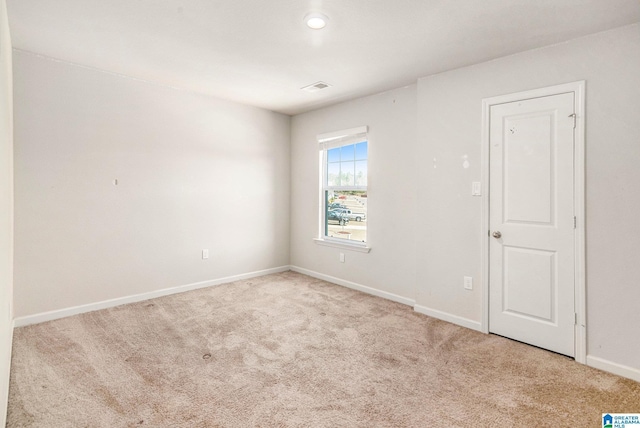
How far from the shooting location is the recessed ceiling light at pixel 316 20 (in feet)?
7.48

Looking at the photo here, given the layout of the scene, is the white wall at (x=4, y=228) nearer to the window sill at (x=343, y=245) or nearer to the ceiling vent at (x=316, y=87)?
the ceiling vent at (x=316, y=87)

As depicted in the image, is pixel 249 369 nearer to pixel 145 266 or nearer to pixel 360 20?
pixel 145 266

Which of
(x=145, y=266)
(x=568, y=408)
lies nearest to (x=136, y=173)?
(x=145, y=266)

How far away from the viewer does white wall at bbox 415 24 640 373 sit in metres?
2.30

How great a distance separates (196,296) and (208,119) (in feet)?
7.49

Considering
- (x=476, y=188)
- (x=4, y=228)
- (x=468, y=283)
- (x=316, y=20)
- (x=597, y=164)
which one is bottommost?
(x=468, y=283)

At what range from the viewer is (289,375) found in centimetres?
227

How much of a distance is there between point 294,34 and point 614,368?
3.45 metres

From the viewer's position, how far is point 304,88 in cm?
386

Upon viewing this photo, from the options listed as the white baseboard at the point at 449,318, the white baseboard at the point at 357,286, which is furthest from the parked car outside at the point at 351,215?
the white baseboard at the point at 449,318

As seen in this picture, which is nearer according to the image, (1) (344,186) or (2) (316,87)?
(2) (316,87)

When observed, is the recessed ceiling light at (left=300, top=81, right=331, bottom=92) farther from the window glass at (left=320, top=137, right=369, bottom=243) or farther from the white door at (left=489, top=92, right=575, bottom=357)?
the white door at (left=489, top=92, right=575, bottom=357)

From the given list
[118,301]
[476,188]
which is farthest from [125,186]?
[476,188]

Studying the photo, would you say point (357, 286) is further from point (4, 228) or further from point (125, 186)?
point (4, 228)
